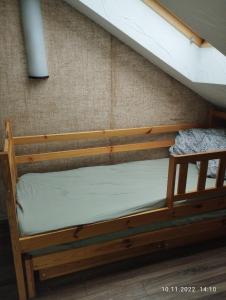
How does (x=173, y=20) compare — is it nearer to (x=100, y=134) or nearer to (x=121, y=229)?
(x=100, y=134)

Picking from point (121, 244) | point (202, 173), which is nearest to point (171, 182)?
point (202, 173)

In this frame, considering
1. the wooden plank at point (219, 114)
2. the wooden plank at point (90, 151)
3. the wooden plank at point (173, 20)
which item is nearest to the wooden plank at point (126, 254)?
the wooden plank at point (90, 151)

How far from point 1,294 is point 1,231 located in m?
0.66

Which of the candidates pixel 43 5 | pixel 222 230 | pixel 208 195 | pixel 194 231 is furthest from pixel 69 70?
pixel 222 230

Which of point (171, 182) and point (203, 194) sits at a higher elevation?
point (171, 182)

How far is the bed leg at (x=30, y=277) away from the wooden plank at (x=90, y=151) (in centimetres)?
87

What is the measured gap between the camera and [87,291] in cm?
157

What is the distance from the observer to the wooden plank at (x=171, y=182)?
1.47m

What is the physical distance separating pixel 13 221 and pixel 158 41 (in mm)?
1596

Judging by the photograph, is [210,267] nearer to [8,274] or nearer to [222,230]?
[222,230]

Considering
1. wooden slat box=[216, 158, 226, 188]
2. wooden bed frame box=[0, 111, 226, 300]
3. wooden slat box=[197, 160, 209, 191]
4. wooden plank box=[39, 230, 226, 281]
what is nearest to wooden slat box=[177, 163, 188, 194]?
wooden bed frame box=[0, 111, 226, 300]

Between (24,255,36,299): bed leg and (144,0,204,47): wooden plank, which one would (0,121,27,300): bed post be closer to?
(24,255,36,299): bed leg

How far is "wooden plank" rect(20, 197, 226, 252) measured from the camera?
138 cm

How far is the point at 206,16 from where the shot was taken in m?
1.18
